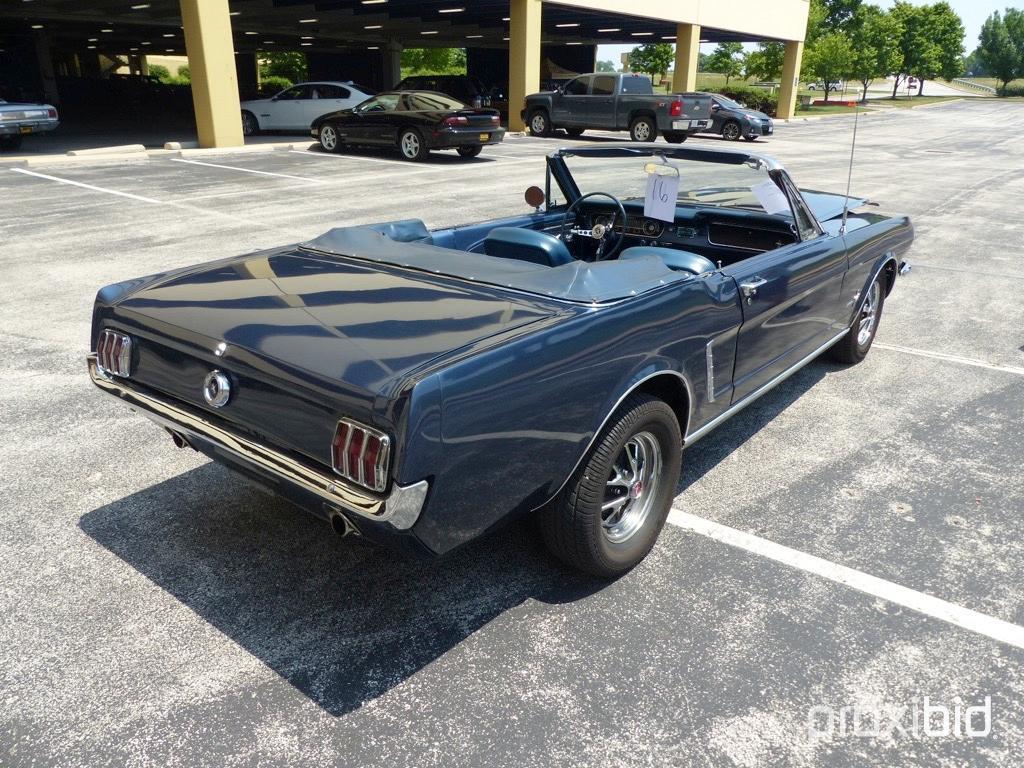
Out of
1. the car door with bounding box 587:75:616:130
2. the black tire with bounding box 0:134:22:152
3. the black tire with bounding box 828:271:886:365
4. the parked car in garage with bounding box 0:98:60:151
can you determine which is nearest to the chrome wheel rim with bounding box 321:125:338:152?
the parked car in garage with bounding box 0:98:60:151

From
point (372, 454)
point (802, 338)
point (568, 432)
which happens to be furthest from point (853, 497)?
point (372, 454)

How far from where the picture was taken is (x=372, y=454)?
6.96ft

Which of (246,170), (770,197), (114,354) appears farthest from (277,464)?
(246,170)

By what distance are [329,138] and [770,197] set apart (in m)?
15.3

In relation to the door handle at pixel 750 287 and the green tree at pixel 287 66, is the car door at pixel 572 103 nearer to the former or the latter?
the door handle at pixel 750 287

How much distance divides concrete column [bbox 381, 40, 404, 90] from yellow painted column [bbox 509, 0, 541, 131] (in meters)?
16.0

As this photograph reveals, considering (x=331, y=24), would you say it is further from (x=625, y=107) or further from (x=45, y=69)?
(x=625, y=107)

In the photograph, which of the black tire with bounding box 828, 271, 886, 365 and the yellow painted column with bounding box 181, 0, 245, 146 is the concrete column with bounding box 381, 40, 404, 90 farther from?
the black tire with bounding box 828, 271, 886, 365

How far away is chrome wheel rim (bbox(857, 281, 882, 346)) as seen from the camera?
5050 millimetres

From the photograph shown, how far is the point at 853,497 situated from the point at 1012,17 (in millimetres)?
122375

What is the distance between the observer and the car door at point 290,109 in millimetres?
20703

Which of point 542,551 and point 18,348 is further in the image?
point 18,348

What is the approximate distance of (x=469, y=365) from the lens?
7.23 ft

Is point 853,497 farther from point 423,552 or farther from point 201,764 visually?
point 201,764
